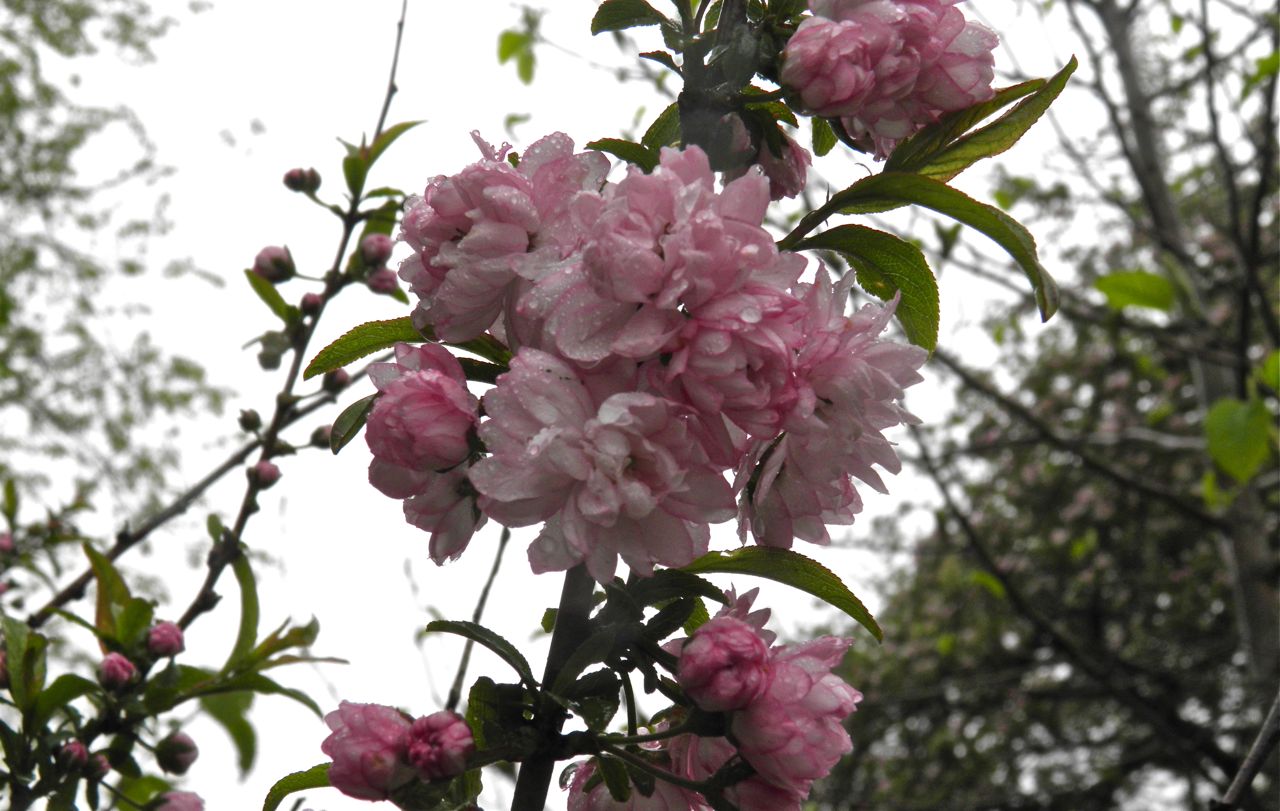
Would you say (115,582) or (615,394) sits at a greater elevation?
(115,582)

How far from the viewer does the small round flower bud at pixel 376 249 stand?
1572 millimetres

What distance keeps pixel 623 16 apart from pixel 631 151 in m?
0.15

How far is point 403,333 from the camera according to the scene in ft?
3.05

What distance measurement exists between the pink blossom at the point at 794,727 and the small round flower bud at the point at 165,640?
876mm

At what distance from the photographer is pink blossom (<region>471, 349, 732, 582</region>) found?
668 millimetres

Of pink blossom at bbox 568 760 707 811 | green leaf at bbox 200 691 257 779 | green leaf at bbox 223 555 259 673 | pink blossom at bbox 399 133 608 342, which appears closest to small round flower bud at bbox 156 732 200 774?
green leaf at bbox 223 555 259 673

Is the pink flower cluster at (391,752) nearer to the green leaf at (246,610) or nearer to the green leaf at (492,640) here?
the green leaf at (492,640)

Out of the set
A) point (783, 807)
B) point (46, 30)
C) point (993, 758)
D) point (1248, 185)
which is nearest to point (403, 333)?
point (783, 807)

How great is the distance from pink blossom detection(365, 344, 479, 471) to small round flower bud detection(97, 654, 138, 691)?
30.0 inches

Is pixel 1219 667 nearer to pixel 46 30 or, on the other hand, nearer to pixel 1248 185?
pixel 1248 185

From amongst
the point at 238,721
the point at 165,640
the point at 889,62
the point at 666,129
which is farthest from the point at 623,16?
the point at 238,721

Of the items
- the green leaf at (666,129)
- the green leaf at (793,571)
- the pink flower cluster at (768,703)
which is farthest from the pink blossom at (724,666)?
the green leaf at (666,129)

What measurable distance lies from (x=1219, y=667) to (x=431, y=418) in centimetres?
512

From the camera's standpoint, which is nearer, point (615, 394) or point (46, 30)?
point (615, 394)
